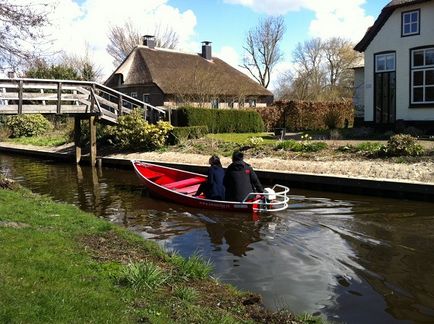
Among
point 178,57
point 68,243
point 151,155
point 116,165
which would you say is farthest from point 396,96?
point 178,57

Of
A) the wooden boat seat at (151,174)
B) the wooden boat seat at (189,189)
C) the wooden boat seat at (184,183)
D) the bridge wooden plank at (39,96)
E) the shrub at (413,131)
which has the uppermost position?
the bridge wooden plank at (39,96)

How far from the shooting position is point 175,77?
45.2 m

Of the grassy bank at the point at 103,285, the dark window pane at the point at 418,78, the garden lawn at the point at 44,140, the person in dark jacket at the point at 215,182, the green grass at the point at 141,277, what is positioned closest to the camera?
the grassy bank at the point at 103,285

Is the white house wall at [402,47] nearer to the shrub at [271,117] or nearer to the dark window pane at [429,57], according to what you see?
the dark window pane at [429,57]

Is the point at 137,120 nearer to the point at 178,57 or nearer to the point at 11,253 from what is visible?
the point at 11,253

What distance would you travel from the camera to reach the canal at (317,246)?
649 centimetres

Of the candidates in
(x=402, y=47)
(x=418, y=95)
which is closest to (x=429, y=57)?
(x=402, y=47)

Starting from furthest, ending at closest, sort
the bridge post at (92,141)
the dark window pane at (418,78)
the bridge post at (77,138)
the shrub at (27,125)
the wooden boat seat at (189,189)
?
the shrub at (27,125), the bridge post at (77,138), the bridge post at (92,141), the dark window pane at (418,78), the wooden boat seat at (189,189)

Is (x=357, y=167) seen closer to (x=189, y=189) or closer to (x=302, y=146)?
(x=302, y=146)

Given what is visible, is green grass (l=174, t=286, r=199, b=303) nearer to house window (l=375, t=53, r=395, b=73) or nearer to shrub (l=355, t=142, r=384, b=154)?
shrub (l=355, t=142, r=384, b=154)

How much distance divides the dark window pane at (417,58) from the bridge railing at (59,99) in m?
13.1

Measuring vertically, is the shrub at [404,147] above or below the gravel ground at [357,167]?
above

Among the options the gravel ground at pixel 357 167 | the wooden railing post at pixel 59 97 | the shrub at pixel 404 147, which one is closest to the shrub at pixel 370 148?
the shrub at pixel 404 147

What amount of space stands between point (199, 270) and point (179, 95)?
31.5 m
